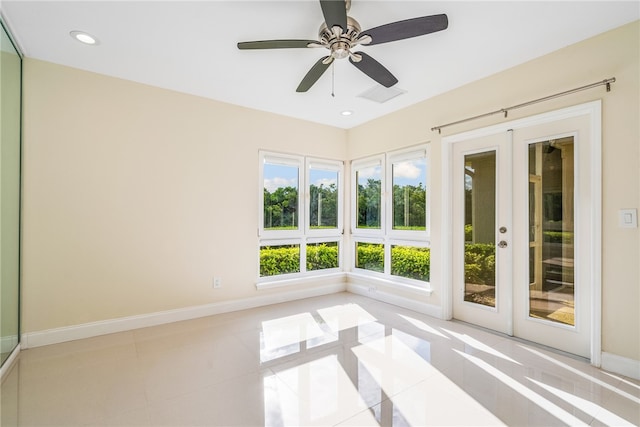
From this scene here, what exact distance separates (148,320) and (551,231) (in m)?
4.16

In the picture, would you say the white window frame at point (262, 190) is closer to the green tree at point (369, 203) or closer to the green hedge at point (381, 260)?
the green hedge at point (381, 260)

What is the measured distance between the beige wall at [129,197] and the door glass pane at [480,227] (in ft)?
8.55

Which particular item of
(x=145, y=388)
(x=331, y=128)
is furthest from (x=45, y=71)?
(x=331, y=128)

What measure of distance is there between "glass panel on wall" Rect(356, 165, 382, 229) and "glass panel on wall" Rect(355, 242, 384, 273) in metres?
0.30

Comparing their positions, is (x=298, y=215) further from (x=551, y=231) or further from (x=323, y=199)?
(x=551, y=231)

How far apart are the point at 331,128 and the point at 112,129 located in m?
2.91

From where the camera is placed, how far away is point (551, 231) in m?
2.81

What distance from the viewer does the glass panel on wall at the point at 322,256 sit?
470 centimetres

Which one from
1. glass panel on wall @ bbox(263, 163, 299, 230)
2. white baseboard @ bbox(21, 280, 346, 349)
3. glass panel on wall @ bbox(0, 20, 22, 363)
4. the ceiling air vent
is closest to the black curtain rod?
the ceiling air vent

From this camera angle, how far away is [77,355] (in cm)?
265

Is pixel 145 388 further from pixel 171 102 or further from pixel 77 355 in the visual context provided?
pixel 171 102

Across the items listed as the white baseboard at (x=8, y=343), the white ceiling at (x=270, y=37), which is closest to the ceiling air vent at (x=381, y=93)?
the white ceiling at (x=270, y=37)

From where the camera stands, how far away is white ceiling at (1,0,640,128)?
213 cm

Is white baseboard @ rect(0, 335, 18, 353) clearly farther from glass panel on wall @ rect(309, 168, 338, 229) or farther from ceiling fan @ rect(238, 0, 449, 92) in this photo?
glass panel on wall @ rect(309, 168, 338, 229)
